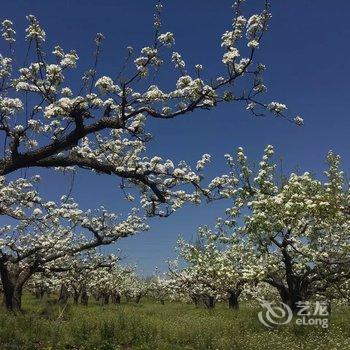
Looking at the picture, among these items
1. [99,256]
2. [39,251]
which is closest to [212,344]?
[39,251]

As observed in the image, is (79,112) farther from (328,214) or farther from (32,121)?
(328,214)

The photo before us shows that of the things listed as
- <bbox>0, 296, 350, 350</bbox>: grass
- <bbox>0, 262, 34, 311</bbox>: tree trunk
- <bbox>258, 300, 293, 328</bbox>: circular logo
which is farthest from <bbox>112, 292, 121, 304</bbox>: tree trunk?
<bbox>0, 296, 350, 350</bbox>: grass

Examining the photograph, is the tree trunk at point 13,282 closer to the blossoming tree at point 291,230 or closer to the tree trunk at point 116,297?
the blossoming tree at point 291,230

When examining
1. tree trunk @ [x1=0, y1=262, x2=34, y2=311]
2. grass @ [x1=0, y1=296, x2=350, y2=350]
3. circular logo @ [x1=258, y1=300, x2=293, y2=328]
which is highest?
tree trunk @ [x1=0, y1=262, x2=34, y2=311]

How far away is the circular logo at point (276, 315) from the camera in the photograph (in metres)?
25.4

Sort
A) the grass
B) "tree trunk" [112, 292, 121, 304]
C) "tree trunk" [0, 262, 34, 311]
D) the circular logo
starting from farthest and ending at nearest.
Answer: "tree trunk" [112, 292, 121, 304] → "tree trunk" [0, 262, 34, 311] → the circular logo → the grass

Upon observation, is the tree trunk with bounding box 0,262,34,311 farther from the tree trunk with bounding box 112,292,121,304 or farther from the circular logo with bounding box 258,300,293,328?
the tree trunk with bounding box 112,292,121,304

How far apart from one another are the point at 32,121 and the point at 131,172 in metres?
3.10

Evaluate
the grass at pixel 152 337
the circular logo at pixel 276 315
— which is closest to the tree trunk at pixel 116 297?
the circular logo at pixel 276 315

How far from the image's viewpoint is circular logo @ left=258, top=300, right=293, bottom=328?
83.3 feet

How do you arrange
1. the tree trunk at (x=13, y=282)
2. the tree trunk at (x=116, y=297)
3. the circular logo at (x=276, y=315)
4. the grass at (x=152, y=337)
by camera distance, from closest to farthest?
the grass at (x=152, y=337) < the circular logo at (x=276, y=315) < the tree trunk at (x=13, y=282) < the tree trunk at (x=116, y=297)

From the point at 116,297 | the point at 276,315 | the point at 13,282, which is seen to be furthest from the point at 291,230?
the point at 116,297

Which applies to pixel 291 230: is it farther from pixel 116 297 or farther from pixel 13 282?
pixel 116 297

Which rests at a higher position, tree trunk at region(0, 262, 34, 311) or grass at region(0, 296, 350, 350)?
tree trunk at region(0, 262, 34, 311)
